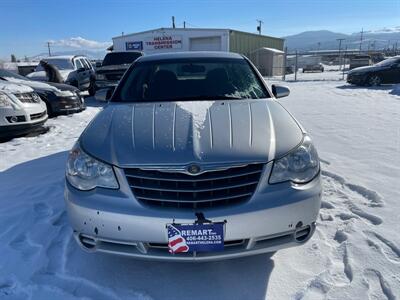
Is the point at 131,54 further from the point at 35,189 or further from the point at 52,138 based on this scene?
the point at 35,189

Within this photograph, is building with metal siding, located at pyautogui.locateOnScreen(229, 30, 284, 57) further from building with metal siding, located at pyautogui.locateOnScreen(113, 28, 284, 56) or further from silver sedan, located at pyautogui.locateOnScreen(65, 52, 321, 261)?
silver sedan, located at pyautogui.locateOnScreen(65, 52, 321, 261)

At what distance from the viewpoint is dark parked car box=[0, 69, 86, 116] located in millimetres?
8383

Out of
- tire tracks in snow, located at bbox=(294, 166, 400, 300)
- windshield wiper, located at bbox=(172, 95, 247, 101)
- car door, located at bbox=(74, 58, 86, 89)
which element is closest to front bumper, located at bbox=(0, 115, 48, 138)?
windshield wiper, located at bbox=(172, 95, 247, 101)

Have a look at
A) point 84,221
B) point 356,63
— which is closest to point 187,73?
point 84,221

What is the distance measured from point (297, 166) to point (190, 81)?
1757mm

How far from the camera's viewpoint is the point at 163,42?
2977 centimetres

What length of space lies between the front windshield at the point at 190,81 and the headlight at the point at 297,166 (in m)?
1.12

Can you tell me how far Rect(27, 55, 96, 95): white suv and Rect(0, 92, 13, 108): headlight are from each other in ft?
19.4

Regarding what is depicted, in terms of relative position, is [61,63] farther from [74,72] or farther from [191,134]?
[191,134]

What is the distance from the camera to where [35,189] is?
410 cm

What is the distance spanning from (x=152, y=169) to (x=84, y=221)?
0.55 metres

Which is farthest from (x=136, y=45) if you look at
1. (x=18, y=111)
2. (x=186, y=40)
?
(x=18, y=111)

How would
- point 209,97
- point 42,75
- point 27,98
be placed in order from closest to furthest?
point 209,97 < point 27,98 < point 42,75

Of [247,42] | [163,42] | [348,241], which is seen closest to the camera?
[348,241]
